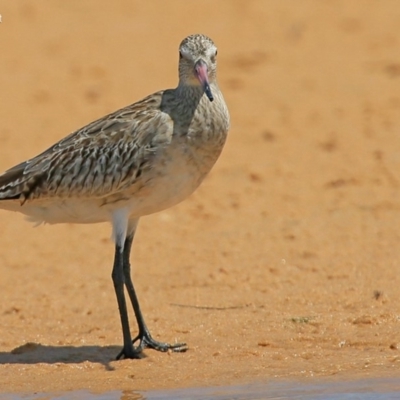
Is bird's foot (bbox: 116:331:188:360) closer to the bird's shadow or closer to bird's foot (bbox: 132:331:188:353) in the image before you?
bird's foot (bbox: 132:331:188:353)

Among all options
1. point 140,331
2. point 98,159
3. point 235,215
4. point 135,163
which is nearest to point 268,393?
point 140,331

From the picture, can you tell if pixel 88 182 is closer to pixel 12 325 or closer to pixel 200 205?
pixel 12 325

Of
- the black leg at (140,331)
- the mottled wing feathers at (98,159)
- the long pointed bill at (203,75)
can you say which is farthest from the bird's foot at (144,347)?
the long pointed bill at (203,75)

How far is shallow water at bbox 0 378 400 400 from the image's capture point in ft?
28.4

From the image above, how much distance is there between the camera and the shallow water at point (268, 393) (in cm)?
865

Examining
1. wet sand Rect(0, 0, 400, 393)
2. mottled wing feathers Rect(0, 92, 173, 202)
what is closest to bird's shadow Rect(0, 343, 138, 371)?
wet sand Rect(0, 0, 400, 393)

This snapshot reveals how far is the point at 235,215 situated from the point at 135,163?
403 cm

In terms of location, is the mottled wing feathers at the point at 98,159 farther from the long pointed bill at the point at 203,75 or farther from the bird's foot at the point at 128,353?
the bird's foot at the point at 128,353

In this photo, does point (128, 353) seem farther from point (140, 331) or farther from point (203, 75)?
point (203, 75)

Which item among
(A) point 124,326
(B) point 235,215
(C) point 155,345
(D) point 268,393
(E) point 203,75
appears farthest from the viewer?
(B) point 235,215

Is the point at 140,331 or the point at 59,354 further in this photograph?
the point at 140,331

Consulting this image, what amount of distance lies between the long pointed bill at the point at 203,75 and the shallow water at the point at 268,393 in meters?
2.05

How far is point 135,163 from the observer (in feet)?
30.3

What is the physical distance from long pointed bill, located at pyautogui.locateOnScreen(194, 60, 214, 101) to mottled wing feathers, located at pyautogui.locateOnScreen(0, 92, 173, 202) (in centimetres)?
40
